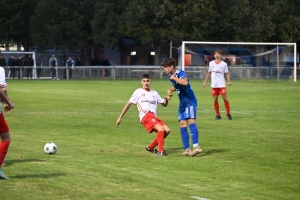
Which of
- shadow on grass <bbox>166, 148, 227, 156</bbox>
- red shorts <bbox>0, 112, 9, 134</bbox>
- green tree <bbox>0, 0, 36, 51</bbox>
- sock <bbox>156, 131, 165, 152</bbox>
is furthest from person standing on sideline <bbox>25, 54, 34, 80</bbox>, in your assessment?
red shorts <bbox>0, 112, 9, 134</bbox>

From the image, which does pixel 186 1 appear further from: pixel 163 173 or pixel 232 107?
pixel 163 173

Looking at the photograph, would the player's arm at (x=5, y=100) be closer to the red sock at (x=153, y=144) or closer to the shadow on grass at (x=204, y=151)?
the red sock at (x=153, y=144)

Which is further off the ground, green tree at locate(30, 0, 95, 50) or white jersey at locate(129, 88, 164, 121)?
green tree at locate(30, 0, 95, 50)

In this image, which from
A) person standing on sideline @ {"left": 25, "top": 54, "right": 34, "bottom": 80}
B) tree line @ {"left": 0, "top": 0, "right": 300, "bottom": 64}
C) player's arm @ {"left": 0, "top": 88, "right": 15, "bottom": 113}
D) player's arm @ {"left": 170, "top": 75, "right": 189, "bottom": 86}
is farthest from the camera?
tree line @ {"left": 0, "top": 0, "right": 300, "bottom": 64}

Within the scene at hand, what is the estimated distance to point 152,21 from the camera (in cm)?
6656

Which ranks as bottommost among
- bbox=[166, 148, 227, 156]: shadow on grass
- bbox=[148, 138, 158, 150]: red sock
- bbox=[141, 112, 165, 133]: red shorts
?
bbox=[166, 148, 227, 156]: shadow on grass

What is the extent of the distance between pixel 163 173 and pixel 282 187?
1944 mm

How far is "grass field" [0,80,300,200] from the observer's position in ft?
32.2

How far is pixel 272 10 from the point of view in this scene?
2638 inches

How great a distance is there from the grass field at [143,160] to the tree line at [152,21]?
43151 mm

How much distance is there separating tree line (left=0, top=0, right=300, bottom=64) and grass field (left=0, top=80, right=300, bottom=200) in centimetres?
4315

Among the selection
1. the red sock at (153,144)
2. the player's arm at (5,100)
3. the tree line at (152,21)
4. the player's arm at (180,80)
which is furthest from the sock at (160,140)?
the tree line at (152,21)

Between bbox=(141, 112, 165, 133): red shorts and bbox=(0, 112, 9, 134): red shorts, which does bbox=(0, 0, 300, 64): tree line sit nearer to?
bbox=(141, 112, 165, 133): red shorts

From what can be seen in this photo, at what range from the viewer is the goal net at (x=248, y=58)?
50.2 meters
